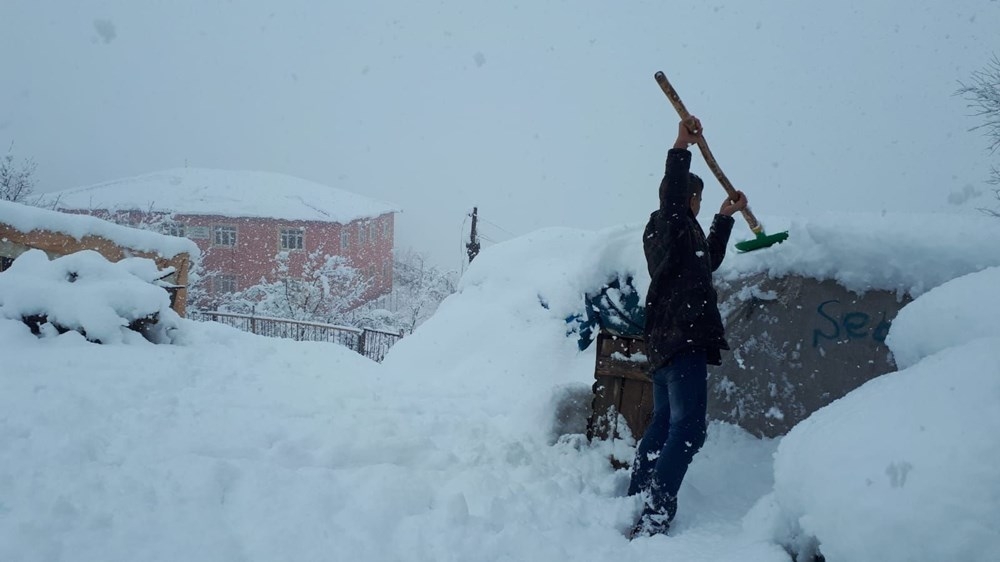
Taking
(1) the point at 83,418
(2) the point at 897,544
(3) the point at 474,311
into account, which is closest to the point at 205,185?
(3) the point at 474,311

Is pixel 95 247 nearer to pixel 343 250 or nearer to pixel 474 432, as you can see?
pixel 474 432

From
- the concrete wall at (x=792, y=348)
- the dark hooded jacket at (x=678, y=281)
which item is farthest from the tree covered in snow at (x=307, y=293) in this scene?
the dark hooded jacket at (x=678, y=281)

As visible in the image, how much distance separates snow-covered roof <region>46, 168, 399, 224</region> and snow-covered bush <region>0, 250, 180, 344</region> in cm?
2311

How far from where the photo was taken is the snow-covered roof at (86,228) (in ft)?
29.4

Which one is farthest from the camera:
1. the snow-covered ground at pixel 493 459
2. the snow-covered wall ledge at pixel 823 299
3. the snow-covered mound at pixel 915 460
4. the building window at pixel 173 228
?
the building window at pixel 173 228

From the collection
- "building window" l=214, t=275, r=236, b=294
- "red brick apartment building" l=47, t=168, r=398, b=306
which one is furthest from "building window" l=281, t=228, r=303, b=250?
"building window" l=214, t=275, r=236, b=294

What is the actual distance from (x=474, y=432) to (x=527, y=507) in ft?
3.24

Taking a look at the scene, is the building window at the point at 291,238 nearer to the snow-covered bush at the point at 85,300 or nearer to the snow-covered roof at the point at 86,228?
the snow-covered roof at the point at 86,228

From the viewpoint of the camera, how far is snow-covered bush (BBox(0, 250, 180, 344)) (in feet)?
15.7

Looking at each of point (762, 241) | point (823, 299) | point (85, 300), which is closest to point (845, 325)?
point (823, 299)

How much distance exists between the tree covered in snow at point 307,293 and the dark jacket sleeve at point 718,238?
22.9 m

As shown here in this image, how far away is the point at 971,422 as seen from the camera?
1.35m

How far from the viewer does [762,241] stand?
3227 millimetres

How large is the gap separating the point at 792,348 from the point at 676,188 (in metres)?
1.45
